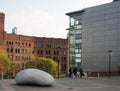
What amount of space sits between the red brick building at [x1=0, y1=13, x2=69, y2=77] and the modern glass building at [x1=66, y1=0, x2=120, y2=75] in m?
41.1

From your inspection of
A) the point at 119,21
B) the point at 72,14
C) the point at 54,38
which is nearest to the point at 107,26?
the point at 119,21

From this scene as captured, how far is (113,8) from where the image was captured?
289ft

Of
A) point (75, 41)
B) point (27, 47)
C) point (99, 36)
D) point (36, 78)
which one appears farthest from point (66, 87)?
point (27, 47)

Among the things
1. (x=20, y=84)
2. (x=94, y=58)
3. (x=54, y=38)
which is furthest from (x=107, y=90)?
(x=54, y=38)

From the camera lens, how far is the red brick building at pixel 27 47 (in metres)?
148

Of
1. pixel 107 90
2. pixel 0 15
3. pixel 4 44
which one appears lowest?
pixel 107 90

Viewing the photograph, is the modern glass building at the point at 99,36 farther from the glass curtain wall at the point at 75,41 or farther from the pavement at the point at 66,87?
the pavement at the point at 66,87

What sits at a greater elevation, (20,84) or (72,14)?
(72,14)

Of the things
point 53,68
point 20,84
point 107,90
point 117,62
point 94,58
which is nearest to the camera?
point 107,90

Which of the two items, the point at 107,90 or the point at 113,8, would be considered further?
the point at 113,8

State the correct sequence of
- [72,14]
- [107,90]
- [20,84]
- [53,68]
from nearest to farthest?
[107,90] → [20,84] → [72,14] → [53,68]


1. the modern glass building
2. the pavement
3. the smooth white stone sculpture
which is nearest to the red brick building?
the modern glass building

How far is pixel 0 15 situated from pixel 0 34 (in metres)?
7.88

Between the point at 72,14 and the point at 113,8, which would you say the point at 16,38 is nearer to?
the point at 72,14
